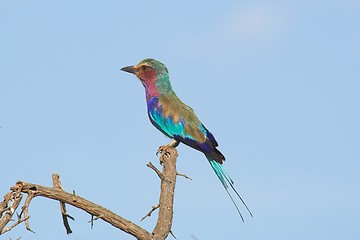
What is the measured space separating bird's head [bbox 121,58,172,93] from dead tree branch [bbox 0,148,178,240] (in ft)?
8.74

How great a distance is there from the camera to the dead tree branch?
7145 mm

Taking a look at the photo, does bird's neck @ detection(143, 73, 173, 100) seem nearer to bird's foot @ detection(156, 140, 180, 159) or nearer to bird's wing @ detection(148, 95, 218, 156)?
bird's wing @ detection(148, 95, 218, 156)

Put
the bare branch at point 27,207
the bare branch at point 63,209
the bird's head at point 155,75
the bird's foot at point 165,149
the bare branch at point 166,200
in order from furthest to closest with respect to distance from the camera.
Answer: the bird's head at point 155,75 < the bird's foot at point 165,149 < the bare branch at point 166,200 < the bare branch at point 63,209 < the bare branch at point 27,207

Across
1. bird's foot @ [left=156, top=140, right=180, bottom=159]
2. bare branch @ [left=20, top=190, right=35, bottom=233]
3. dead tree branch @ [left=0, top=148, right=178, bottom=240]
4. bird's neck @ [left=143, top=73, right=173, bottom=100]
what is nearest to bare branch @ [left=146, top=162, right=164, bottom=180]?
dead tree branch @ [left=0, top=148, right=178, bottom=240]

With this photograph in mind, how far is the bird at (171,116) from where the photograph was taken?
1002cm

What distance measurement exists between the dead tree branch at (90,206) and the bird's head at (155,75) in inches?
105

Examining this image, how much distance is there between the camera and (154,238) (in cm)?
778

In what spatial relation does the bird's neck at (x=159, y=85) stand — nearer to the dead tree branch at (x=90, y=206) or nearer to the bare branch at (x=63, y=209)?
the dead tree branch at (x=90, y=206)

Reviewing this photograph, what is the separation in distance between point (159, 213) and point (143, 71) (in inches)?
134

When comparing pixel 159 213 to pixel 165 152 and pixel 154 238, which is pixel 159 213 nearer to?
pixel 154 238

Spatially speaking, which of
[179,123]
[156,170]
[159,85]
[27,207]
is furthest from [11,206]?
[159,85]

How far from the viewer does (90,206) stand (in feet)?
24.8

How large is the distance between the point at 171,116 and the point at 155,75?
2.64 ft

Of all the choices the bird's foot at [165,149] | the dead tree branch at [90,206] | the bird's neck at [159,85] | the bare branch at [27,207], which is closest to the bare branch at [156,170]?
the dead tree branch at [90,206]
